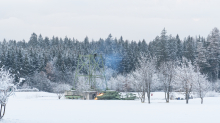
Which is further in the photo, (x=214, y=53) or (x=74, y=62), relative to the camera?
(x=74, y=62)

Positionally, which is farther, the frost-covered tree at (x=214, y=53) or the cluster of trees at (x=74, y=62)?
the frost-covered tree at (x=214, y=53)

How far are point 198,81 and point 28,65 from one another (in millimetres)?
43762

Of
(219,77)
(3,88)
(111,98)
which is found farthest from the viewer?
(219,77)

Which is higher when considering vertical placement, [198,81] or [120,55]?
[120,55]

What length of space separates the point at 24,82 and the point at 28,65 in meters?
4.13

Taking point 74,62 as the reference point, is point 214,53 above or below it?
above

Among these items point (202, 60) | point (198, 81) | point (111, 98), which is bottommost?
point (111, 98)

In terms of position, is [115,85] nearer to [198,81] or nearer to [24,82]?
[24,82]

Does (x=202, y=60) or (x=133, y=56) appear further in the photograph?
(x=133, y=56)

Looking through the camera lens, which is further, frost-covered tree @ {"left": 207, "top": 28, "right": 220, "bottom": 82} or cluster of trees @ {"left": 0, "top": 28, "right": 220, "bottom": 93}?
frost-covered tree @ {"left": 207, "top": 28, "right": 220, "bottom": 82}

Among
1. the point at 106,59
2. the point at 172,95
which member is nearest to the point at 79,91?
the point at 172,95

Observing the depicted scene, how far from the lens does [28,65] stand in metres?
64.4

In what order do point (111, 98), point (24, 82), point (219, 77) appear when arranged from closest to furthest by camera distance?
point (111, 98) → point (24, 82) → point (219, 77)

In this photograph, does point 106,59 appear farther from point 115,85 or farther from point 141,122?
point 141,122
